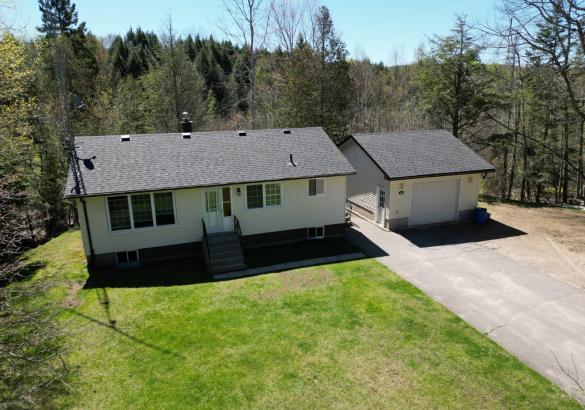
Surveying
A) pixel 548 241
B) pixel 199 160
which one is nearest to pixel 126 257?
pixel 199 160

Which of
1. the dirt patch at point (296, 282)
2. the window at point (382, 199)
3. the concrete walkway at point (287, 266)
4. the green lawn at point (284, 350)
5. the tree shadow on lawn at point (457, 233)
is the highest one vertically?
the window at point (382, 199)

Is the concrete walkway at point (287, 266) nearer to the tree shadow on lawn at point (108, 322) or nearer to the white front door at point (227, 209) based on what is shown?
the white front door at point (227, 209)

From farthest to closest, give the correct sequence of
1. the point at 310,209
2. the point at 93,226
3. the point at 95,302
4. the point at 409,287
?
the point at 310,209
the point at 93,226
the point at 409,287
the point at 95,302

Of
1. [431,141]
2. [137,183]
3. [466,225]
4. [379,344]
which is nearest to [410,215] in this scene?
[466,225]

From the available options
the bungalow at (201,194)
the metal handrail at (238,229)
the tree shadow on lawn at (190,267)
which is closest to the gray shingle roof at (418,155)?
the bungalow at (201,194)

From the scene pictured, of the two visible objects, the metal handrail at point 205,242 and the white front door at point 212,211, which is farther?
the white front door at point 212,211

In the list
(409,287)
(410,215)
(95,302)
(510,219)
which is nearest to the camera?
(95,302)

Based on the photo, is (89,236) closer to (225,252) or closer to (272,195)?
(225,252)

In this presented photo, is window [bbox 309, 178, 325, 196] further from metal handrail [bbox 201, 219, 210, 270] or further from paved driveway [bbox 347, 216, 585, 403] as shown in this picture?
metal handrail [bbox 201, 219, 210, 270]

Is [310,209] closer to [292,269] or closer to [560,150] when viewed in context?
[292,269]
